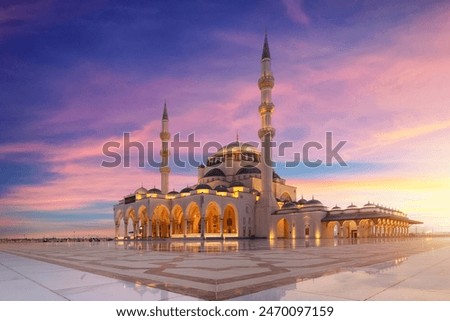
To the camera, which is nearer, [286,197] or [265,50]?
[265,50]

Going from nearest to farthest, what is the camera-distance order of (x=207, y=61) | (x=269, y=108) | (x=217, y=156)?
(x=207, y=61), (x=269, y=108), (x=217, y=156)

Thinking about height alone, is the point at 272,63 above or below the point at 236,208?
above

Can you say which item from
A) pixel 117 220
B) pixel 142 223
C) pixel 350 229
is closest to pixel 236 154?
pixel 142 223

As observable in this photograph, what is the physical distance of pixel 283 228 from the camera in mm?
45125

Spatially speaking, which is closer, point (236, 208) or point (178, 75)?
point (178, 75)

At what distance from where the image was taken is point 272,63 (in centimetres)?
4091

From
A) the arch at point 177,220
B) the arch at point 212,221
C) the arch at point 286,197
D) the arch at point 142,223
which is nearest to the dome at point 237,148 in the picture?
the arch at point 286,197

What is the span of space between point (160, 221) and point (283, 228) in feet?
56.7

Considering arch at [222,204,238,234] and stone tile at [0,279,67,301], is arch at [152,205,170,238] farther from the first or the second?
stone tile at [0,279,67,301]

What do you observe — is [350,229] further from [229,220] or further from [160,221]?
[160,221]
